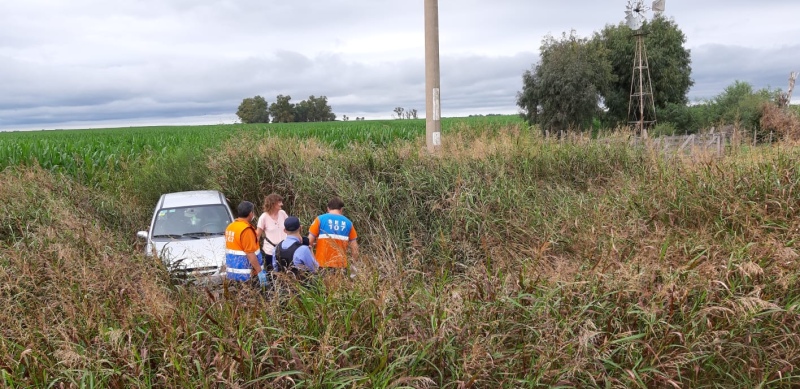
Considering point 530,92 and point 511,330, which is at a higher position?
point 530,92

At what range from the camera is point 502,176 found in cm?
830

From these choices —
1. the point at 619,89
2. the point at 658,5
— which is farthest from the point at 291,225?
the point at 619,89

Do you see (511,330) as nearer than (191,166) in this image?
Yes

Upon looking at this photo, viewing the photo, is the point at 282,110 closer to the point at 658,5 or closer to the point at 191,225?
the point at 658,5

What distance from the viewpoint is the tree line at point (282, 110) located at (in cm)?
8288

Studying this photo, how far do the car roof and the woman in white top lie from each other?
229 centimetres

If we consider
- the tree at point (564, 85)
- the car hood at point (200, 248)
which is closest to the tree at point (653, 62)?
Result: the tree at point (564, 85)

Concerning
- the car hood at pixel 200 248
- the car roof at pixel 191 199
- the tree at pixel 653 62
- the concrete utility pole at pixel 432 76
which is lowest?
the car hood at pixel 200 248

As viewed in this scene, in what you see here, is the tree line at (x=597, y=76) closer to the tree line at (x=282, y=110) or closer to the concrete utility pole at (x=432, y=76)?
the concrete utility pole at (x=432, y=76)

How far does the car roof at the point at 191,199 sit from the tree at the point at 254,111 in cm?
7503

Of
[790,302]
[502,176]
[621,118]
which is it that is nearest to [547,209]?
[502,176]

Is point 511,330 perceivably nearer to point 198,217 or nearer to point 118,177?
point 198,217

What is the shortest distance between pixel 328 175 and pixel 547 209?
12.0 ft

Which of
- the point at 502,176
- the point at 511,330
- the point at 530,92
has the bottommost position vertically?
the point at 511,330
